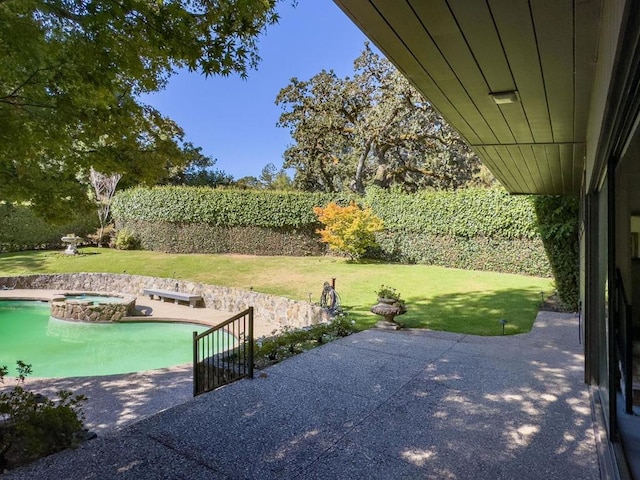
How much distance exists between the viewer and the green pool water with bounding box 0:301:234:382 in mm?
8636

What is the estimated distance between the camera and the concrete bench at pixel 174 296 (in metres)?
13.2

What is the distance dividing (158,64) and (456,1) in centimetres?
358

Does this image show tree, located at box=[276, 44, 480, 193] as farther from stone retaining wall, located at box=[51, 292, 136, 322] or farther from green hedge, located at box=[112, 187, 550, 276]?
stone retaining wall, located at box=[51, 292, 136, 322]

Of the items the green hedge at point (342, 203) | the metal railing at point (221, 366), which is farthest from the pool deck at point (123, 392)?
the green hedge at point (342, 203)

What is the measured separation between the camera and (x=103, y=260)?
1781 cm

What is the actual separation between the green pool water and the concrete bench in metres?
1.80

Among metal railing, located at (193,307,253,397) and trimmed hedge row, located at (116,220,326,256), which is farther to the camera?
trimmed hedge row, located at (116,220,326,256)

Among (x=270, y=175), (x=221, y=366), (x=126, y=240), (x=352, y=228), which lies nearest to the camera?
(x=221, y=366)

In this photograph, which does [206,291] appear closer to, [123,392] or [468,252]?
[123,392]

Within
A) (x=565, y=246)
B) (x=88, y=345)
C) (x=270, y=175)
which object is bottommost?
(x=88, y=345)

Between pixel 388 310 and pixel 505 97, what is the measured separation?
4691 mm

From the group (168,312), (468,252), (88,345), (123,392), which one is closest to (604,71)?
(123,392)

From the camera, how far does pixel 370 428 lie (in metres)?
3.38

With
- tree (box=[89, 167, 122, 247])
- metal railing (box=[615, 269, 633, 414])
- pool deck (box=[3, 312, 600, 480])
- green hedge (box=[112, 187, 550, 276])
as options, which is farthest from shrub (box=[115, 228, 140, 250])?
metal railing (box=[615, 269, 633, 414])
